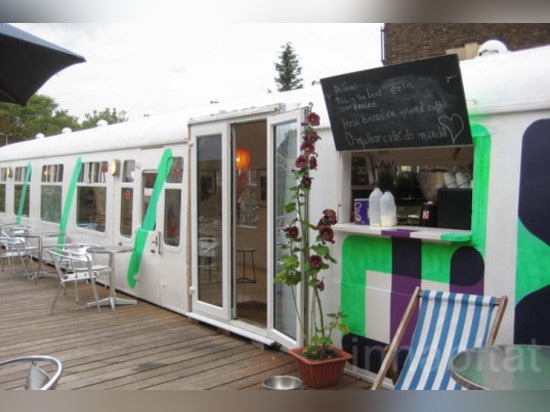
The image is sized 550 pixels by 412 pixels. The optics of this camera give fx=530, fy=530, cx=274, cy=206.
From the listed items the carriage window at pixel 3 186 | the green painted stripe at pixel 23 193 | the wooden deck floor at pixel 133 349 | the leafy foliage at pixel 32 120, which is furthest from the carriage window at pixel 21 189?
the leafy foliage at pixel 32 120

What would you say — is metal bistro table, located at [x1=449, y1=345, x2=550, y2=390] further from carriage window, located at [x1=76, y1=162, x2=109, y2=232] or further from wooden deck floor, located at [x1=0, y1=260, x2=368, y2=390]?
carriage window, located at [x1=76, y1=162, x2=109, y2=232]

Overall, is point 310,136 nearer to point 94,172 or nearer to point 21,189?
point 94,172

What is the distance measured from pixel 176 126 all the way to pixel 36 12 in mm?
4398

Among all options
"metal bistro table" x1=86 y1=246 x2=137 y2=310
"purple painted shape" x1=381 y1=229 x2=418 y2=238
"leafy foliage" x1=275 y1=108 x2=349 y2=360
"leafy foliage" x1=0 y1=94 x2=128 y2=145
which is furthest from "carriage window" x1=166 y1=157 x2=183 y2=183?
"leafy foliage" x1=0 y1=94 x2=128 y2=145

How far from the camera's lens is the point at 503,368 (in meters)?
2.71

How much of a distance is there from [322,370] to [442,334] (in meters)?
1.06

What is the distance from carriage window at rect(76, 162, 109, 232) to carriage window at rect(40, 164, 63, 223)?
1160 mm

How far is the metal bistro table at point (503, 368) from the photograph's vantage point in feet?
8.24

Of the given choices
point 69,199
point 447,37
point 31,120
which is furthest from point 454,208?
point 31,120

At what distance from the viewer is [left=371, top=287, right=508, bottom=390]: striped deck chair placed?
Answer: 3301 mm

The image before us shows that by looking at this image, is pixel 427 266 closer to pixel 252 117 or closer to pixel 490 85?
pixel 490 85

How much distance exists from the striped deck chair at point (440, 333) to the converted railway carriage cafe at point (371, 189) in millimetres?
262

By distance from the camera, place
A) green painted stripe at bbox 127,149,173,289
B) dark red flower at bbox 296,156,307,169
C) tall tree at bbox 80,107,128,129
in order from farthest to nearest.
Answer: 1. tall tree at bbox 80,107,128,129
2. green painted stripe at bbox 127,149,173,289
3. dark red flower at bbox 296,156,307,169

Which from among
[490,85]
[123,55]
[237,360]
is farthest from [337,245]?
[123,55]
